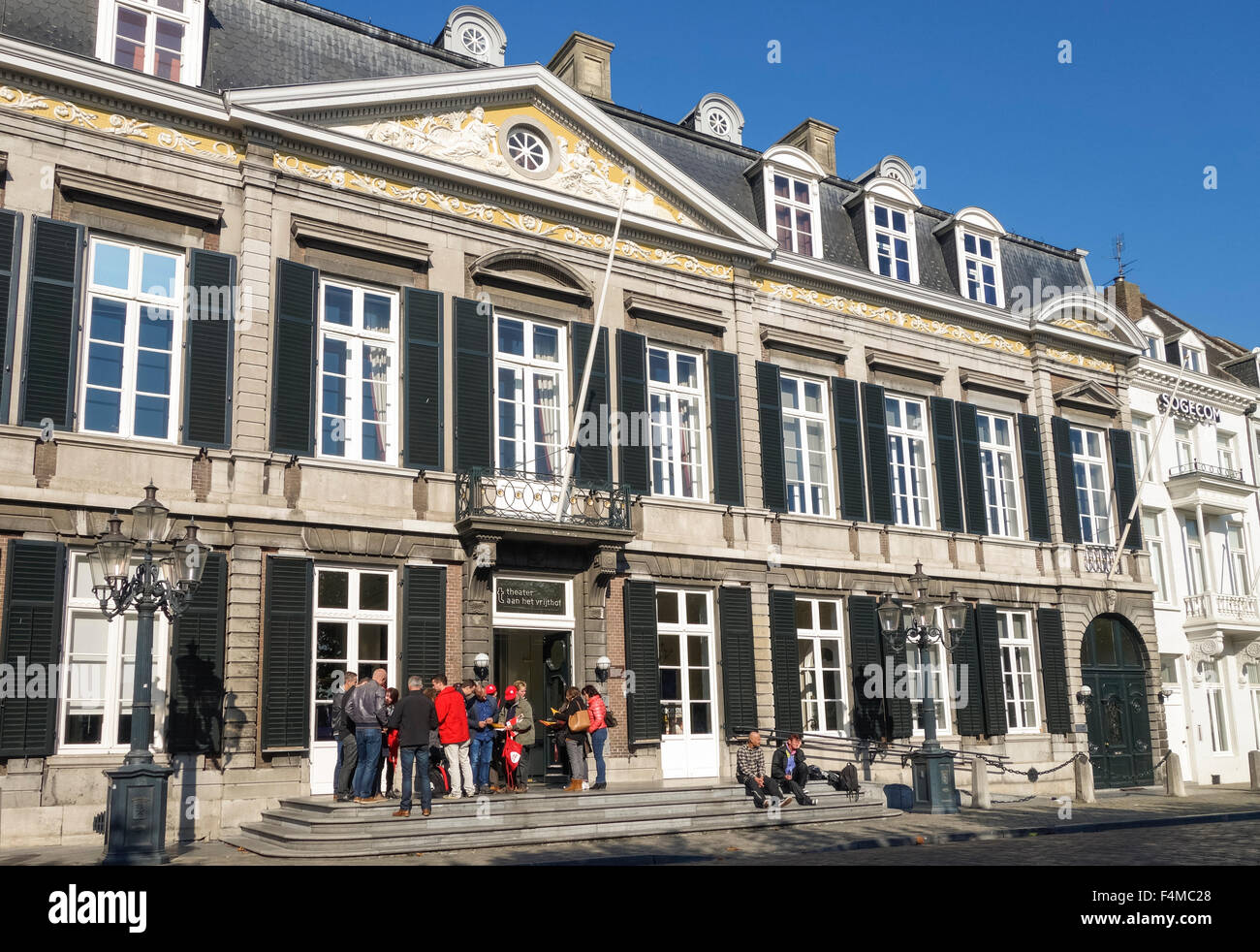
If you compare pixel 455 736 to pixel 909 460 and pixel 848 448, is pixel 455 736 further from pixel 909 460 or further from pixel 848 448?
pixel 909 460

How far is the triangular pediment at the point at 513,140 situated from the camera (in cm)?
1869

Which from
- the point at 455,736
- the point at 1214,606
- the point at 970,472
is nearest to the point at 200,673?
the point at 455,736

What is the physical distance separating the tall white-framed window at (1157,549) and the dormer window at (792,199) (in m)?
12.4

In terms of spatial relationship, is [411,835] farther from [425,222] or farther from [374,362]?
[425,222]

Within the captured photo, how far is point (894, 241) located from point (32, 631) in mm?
18996

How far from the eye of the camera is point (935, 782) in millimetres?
19203

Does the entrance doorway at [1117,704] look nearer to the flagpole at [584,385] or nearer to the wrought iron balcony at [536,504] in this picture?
the wrought iron balcony at [536,504]

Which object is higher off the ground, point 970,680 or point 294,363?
point 294,363

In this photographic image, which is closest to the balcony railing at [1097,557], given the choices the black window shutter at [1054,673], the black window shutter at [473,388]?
the black window shutter at [1054,673]
